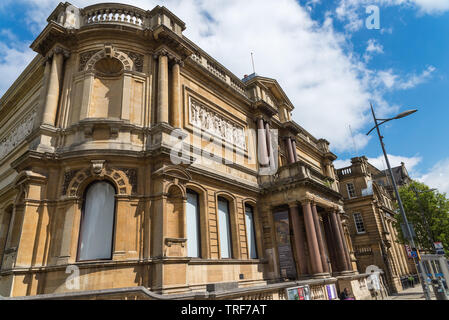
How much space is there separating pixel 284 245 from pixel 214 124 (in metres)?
9.06

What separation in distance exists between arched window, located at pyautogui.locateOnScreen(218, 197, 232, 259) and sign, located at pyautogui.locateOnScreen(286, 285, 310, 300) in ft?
18.8

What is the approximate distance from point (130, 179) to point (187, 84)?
24.1 ft

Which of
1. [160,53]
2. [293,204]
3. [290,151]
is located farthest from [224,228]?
[290,151]

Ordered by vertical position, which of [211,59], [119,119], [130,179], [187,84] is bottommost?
[130,179]

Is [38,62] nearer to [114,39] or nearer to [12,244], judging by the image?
[114,39]

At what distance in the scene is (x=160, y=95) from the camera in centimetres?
1492

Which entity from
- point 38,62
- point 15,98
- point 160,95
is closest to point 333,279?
point 160,95

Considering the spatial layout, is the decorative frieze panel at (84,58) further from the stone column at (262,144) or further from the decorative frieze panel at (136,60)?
the stone column at (262,144)

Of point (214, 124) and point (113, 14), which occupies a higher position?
point (113, 14)

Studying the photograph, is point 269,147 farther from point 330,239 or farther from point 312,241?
point 330,239

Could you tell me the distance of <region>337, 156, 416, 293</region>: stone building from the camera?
30312 mm

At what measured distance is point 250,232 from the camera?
61.1 feet

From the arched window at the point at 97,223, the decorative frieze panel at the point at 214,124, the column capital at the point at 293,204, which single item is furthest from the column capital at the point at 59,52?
the column capital at the point at 293,204

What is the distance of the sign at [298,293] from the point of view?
10430 mm
